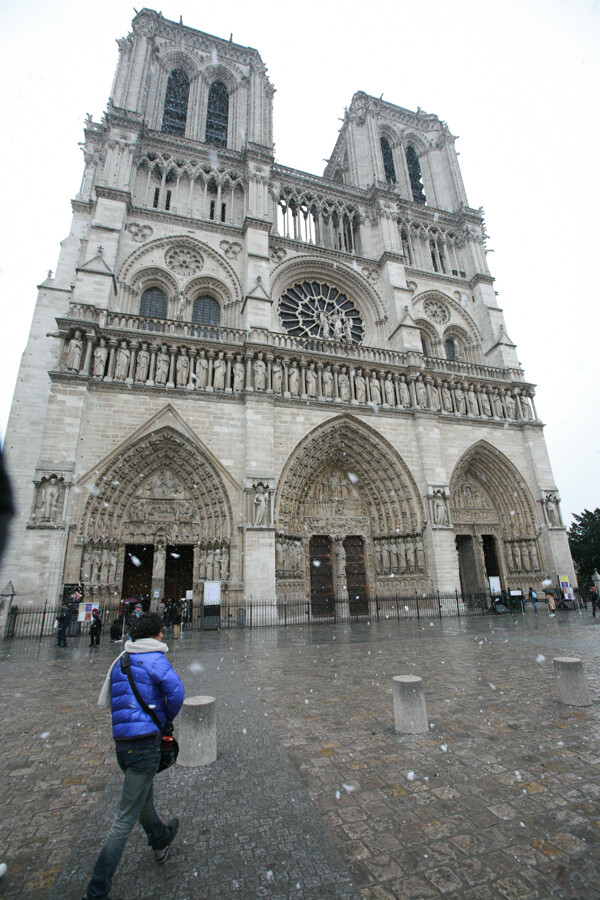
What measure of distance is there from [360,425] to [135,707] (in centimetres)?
1579

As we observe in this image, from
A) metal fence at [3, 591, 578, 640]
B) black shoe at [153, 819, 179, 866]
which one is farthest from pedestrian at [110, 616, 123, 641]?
black shoe at [153, 819, 179, 866]

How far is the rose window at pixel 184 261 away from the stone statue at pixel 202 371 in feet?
17.5

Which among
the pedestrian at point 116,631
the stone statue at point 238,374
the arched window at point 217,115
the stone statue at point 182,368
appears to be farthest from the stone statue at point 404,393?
the arched window at point 217,115

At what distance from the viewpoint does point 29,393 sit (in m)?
16.4

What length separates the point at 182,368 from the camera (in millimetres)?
15766

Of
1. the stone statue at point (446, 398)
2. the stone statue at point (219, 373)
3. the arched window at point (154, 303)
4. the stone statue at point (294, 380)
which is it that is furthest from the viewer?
the stone statue at point (446, 398)

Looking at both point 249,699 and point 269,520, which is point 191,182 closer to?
point 269,520

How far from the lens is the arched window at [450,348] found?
2366 cm

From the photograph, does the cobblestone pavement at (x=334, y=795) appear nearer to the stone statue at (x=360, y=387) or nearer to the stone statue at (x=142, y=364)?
the stone statue at (x=142, y=364)

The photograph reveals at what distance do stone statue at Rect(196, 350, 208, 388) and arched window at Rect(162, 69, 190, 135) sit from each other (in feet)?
51.3

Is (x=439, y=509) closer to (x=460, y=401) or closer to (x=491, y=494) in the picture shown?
(x=491, y=494)

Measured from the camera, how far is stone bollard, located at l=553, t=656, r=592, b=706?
184 inches

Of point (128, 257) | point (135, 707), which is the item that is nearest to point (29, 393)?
point (128, 257)

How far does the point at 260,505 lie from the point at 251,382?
16.0 ft
